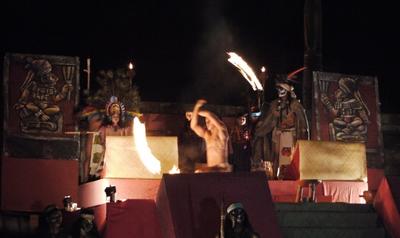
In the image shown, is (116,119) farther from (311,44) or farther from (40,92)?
(311,44)

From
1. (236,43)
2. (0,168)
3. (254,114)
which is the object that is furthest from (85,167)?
(236,43)

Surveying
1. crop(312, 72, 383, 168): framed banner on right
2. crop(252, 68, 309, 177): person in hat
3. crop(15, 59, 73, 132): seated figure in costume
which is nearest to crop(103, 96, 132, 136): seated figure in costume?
crop(15, 59, 73, 132): seated figure in costume

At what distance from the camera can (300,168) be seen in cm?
1611

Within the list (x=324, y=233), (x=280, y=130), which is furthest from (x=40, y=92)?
(x=324, y=233)

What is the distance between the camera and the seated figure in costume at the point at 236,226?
11.4 m

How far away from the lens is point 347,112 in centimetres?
1870

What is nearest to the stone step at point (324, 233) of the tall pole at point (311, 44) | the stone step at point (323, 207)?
the stone step at point (323, 207)

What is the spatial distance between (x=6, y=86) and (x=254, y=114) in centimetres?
567

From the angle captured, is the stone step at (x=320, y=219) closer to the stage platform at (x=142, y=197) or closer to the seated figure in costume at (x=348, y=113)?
the stage platform at (x=142, y=197)

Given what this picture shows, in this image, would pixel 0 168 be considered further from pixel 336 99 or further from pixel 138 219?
pixel 336 99

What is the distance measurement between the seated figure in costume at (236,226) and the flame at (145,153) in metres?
3.89

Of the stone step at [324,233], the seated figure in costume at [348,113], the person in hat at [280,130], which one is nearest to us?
the stone step at [324,233]

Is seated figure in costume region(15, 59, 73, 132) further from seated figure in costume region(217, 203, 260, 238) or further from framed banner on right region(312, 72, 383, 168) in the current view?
seated figure in costume region(217, 203, 260, 238)

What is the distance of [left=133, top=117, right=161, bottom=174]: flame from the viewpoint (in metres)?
15.3
